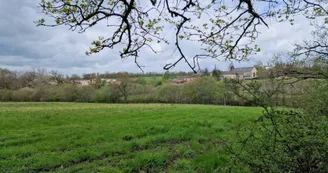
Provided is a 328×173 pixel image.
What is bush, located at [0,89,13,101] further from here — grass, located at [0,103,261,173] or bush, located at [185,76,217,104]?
grass, located at [0,103,261,173]

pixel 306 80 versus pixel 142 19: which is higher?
pixel 142 19

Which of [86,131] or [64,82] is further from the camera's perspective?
[64,82]

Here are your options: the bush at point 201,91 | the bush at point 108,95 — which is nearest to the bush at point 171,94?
the bush at point 201,91

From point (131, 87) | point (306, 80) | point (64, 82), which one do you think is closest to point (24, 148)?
point (306, 80)

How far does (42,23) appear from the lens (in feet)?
12.4

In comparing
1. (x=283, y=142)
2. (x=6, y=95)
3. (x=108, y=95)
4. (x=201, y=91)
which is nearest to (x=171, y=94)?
(x=201, y=91)

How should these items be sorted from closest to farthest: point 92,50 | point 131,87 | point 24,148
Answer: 1. point 92,50
2. point 24,148
3. point 131,87

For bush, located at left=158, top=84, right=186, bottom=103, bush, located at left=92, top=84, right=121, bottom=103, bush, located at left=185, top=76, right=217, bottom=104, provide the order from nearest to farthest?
bush, located at left=185, top=76, right=217, bottom=104 → bush, located at left=158, top=84, right=186, bottom=103 → bush, located at left=92, top=84, right=121, bottom=103

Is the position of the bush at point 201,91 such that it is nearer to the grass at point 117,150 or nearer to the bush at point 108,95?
the bush at point 108,95

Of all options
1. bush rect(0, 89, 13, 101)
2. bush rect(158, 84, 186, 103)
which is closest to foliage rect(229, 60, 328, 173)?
bush rect(158, 84, 186, 103)

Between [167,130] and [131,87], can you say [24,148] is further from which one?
[131,87]

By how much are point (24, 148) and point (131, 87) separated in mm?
35635

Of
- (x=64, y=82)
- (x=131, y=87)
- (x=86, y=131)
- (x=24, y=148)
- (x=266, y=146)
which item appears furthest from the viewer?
(x=64, y=82)

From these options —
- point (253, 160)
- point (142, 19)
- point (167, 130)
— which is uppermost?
point (142, 19)
